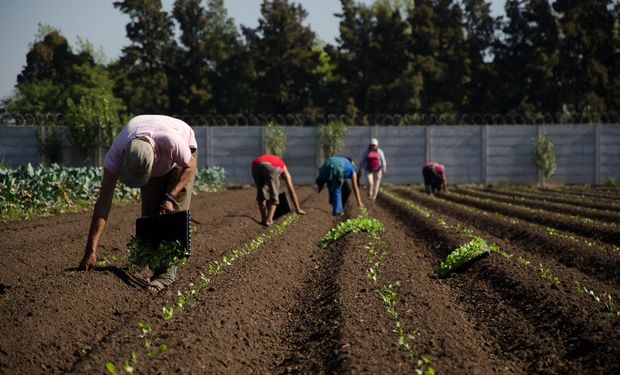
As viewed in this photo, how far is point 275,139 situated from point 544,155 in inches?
373

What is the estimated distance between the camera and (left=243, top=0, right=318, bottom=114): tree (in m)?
39.8

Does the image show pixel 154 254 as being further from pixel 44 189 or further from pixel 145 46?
pixel 145 46

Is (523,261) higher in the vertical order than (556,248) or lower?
higher

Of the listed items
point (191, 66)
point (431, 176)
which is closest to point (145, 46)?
point (191, 66)

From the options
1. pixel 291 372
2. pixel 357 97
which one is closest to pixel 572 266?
pixel 291 372

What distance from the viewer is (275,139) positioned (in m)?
25.7

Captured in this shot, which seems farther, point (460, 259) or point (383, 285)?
point (460, 259)

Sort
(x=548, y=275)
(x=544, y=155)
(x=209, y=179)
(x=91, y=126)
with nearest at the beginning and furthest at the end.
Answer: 1. (x=548, y=275)
2. (x=209, y=179)
3. (x=91, y=126)
4. (x=544, y=155)

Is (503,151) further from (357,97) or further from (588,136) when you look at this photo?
(357,97)

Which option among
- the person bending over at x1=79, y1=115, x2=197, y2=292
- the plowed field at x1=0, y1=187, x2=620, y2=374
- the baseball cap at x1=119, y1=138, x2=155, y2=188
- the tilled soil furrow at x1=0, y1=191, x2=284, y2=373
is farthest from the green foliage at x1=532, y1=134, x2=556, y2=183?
the baseball cap at x1=119, y1=138, x2=155, y2=188

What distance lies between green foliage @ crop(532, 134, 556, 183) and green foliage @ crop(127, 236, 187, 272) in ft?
70.8

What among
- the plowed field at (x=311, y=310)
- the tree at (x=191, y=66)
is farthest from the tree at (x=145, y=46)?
the plowed field at (x=311, y=310)

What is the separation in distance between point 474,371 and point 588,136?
79.4 ft

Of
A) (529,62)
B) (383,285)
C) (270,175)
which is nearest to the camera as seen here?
(383,285)
